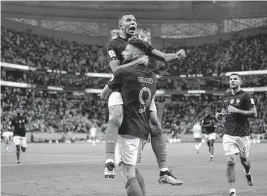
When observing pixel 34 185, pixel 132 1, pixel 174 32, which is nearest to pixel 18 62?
pixel 132 1

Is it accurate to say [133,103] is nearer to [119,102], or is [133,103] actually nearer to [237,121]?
[119,102]

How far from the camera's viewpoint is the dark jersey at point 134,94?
20.1 feet

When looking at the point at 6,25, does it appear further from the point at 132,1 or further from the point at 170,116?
the point at 170,116

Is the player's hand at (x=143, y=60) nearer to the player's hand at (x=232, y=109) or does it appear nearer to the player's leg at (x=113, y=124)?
the player's leg at (x=113, y=124)

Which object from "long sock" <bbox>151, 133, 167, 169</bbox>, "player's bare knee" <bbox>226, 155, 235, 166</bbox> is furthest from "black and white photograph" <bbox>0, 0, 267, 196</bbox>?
"long sock" <bbox>151, 133, 167, 169</bbox>

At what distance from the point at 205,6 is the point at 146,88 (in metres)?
61.2

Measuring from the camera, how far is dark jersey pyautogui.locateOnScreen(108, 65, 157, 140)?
6125 mm

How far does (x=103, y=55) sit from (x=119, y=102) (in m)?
63.0

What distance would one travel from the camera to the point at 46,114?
55.2 metres

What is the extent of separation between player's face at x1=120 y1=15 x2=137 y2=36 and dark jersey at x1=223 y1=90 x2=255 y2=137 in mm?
4325

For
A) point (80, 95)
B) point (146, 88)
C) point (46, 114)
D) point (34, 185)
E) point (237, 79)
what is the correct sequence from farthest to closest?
point (80, 95) → point (46, 114) → point (34, 185) → point (237, 79) → point (146, 88)

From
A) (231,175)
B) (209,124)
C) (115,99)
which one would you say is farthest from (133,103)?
(209,124)

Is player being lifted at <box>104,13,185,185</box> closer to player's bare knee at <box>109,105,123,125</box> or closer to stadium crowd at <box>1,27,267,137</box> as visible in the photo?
player's bare knee at <box>109,105,123,125</box>

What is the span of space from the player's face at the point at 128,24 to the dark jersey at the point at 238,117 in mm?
4325
